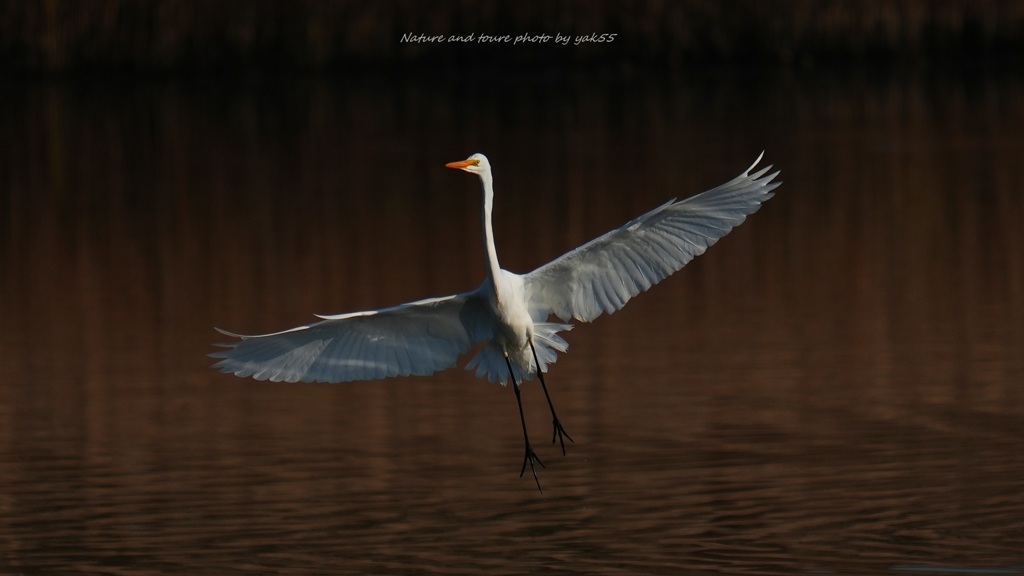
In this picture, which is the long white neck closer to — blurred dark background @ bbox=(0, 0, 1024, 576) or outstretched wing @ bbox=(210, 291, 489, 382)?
outstretched wing @ bbox=(210, 291, 489, 382)

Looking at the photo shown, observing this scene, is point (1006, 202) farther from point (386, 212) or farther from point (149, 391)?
point (149, 391)

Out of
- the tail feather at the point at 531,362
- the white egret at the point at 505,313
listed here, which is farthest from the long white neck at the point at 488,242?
the tail feather at the point at 531,362

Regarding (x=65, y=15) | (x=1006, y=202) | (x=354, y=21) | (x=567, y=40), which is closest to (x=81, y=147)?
(x=65, y=15)

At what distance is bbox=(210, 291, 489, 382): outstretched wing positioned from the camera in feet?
24.9

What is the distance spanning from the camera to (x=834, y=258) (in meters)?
13.3

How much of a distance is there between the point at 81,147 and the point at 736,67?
30.1 ft

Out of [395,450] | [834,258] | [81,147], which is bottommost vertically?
[395,450]

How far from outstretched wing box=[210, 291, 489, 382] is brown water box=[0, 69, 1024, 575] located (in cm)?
55

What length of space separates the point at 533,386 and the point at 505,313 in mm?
2424

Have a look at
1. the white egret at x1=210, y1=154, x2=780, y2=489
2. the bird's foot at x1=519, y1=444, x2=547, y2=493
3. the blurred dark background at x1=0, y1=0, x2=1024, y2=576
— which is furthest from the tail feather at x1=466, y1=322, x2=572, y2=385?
the blurred dark background at x1=0, y1=0, x2=1024, y2=576

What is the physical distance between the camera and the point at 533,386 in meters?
10.0

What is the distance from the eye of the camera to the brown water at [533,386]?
726 centimetres

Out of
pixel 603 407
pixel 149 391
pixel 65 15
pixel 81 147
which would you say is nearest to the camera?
pixel 603 407

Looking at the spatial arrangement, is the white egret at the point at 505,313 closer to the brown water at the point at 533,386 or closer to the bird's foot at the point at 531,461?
the bird's foot at the point at 531,461
